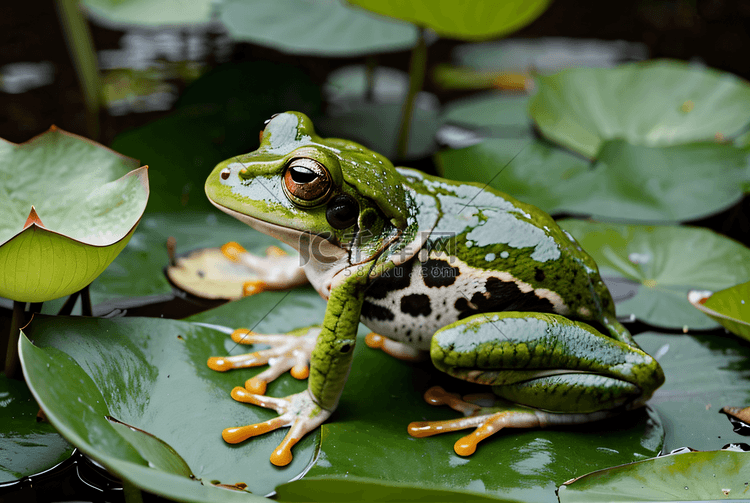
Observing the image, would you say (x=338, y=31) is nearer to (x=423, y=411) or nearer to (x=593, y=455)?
(x=423, y=411)

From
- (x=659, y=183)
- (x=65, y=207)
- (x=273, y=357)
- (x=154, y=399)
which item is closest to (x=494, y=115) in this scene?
(x=659, y=183)

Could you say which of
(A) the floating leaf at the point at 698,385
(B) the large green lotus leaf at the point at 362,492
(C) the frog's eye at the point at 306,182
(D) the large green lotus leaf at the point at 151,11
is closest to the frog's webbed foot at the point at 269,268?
(C) the frog's eye at the point at 306,182

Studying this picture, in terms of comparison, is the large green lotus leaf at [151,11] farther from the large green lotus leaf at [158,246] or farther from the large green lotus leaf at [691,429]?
the large green lotus leaf at [691,429]

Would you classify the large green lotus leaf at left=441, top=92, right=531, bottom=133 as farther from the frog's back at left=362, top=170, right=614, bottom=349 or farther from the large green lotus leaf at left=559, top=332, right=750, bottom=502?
the frog's back at left=362, top=170, right=614, bottom=349

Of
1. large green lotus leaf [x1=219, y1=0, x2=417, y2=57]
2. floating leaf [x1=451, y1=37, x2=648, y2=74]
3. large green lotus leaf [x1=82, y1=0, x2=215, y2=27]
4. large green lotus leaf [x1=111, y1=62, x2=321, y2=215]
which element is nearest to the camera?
large green lotus leaf [x1=111, y1=62, x2=321, y2=215]

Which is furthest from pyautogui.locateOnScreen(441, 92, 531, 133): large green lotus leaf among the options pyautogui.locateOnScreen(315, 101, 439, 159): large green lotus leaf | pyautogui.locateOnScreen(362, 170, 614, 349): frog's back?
pyautogui.locateOnScreen(362, 170, 614, 349): frog's back

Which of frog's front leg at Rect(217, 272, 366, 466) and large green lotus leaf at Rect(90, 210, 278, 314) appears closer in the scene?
frog's front leg at Rect(217, 272, 366, 466)

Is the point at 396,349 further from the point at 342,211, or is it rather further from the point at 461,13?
the point at 461,13

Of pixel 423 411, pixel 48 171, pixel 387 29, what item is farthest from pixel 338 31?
pixel 423 411
